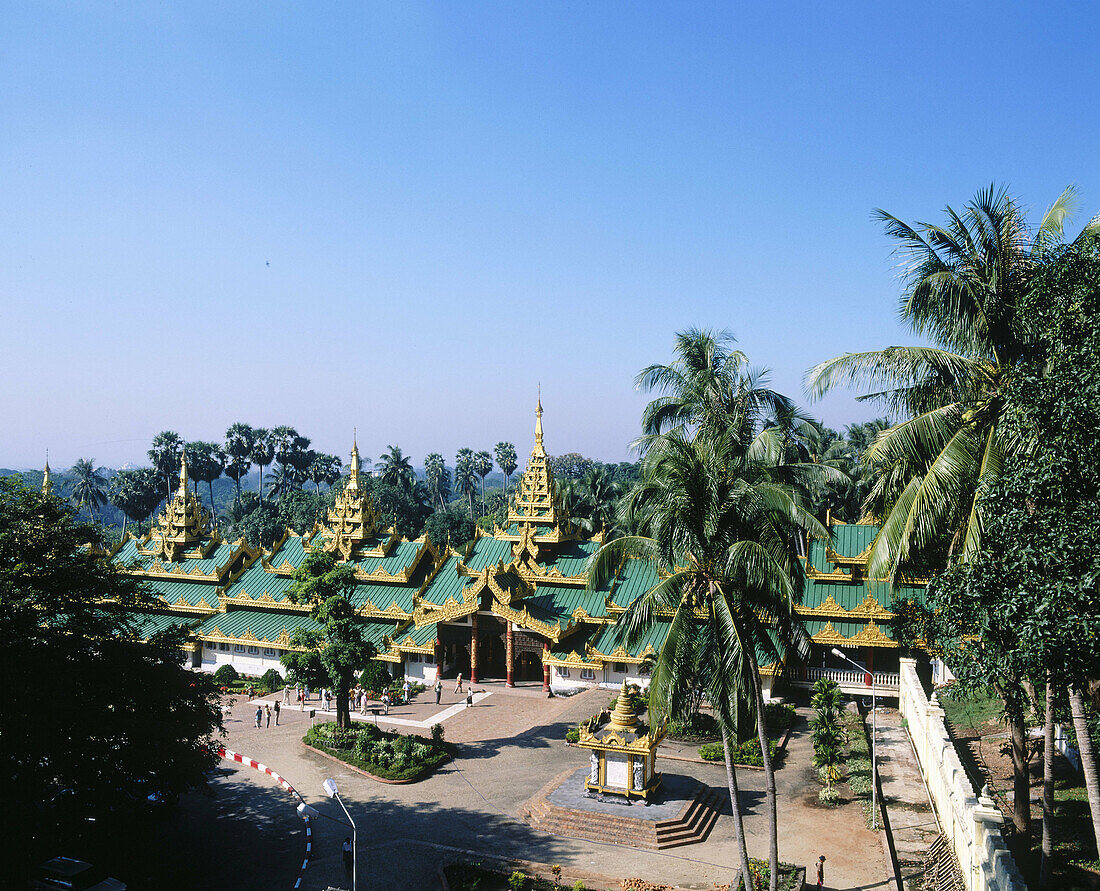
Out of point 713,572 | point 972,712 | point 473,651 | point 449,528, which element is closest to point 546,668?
point 473,651

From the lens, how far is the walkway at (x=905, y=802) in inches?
875

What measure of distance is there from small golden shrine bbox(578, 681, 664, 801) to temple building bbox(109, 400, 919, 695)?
6.56m

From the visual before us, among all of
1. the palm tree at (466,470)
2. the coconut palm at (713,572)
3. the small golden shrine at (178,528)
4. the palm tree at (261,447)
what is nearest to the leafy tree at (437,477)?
the palm tree at (466,470)

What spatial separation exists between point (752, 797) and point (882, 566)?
1230 cm

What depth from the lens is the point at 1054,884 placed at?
1928 centimetres

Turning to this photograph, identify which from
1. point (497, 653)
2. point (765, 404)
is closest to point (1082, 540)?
point (765, 404)

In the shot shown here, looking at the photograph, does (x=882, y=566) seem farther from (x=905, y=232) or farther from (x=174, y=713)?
(x=174, y=713)

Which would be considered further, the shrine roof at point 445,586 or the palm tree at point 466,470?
the palm tree at point 466,470

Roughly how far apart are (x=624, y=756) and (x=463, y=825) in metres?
5.20

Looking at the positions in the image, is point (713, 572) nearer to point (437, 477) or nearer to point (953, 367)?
point (953, 367)

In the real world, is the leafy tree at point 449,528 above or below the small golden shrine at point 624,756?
above

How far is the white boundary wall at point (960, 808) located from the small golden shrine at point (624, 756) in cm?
794

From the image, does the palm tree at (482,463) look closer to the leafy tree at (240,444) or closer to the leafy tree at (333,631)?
the leafy tree at (240,444)

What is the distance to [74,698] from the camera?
19.3 metres
